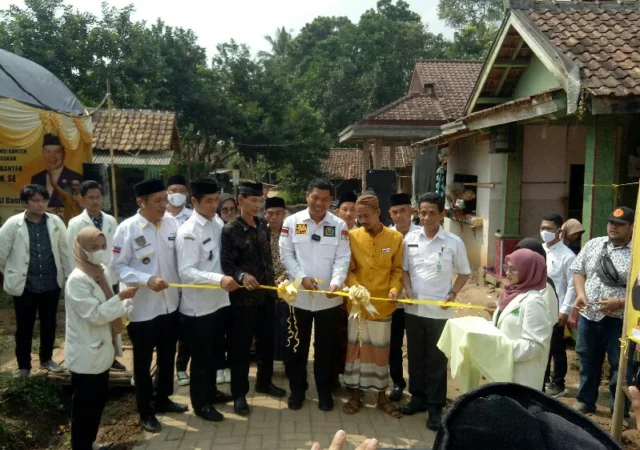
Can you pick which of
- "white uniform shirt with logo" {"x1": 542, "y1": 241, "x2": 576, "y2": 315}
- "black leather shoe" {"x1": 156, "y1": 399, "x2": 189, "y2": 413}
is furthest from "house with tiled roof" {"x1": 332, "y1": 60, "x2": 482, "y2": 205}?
"black leather shoe" {"x1": 156, "y1": 399, "x2": 189, "y2": 413}

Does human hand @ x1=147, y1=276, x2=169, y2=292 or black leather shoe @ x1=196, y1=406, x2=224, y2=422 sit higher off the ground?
human hand @ x1=147, y1=276, x2=169, y2=292

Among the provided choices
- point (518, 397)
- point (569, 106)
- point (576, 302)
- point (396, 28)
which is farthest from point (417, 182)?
point (396, 28)

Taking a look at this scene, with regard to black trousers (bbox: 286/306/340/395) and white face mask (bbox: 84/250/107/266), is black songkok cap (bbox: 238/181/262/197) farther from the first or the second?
white face mask (bbox: 84/250/107/266)

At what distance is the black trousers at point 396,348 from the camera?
17.2ft

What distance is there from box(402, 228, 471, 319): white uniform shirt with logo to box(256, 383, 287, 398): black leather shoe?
4.89 feet

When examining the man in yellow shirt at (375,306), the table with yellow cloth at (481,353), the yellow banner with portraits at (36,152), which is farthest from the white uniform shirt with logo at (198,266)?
the yellow banner with portraits at (36,152)

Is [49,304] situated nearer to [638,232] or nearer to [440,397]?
[440,397]

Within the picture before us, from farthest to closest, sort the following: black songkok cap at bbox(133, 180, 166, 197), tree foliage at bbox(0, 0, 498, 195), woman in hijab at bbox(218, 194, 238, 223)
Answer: tree foliage at bbox(0, 0, 498, 195), woman in hijab at bbox(218, 194, 238, 223), black songkok cap at bbox(133, 180, 166, 197)

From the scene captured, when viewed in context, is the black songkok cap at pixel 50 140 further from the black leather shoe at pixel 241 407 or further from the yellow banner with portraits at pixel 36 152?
the black leather shoe at pixel 241 407

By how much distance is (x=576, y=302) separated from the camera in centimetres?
478

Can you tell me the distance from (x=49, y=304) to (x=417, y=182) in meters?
10.7

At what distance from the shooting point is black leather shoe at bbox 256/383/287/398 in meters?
5.17

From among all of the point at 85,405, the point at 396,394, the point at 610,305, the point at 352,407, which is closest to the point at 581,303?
the point at 610,305

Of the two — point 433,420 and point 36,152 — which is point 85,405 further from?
point 36,152
